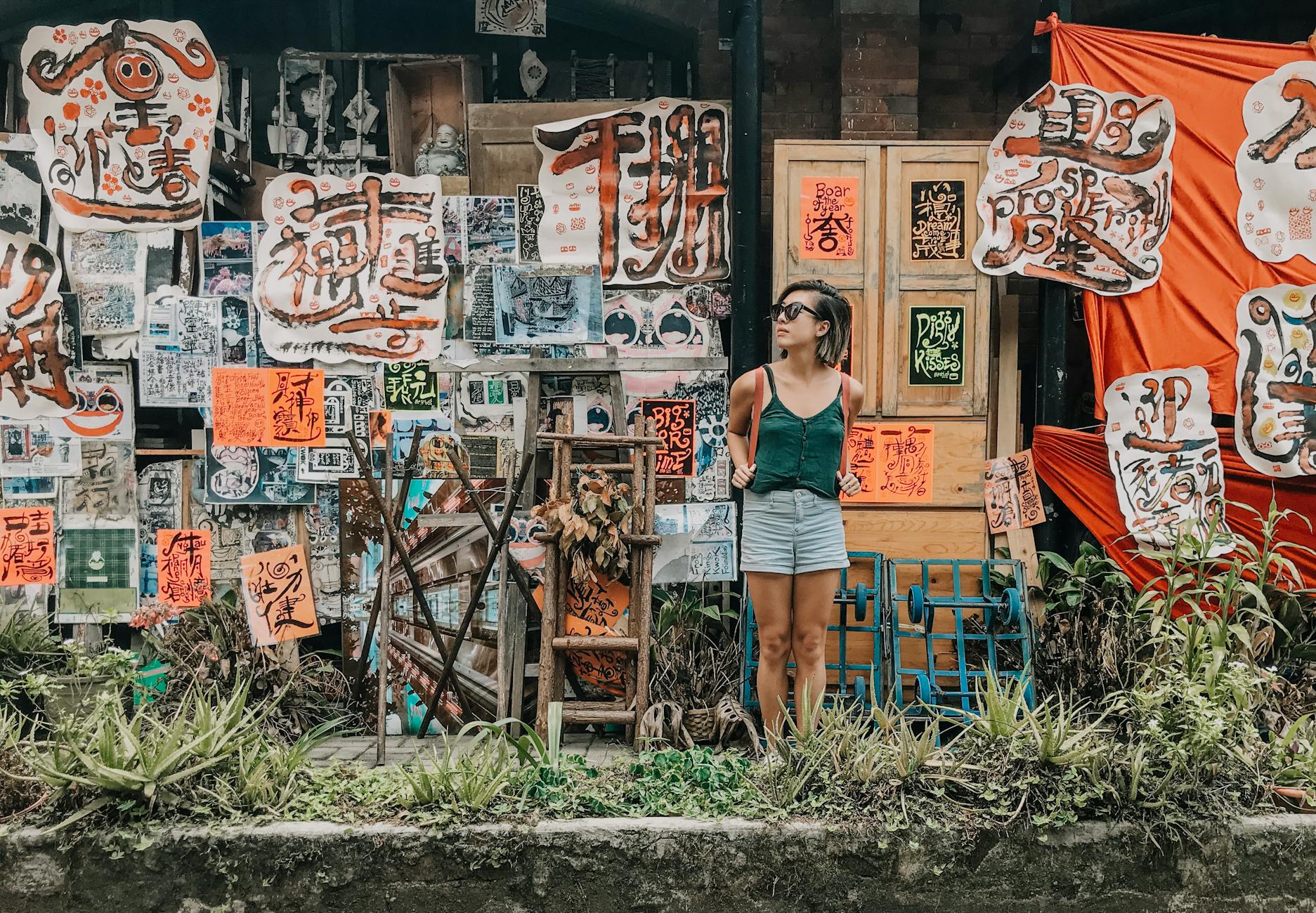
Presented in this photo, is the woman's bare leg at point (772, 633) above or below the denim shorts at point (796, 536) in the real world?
below

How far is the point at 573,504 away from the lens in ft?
16.0

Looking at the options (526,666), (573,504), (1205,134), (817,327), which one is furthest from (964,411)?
(526,666)

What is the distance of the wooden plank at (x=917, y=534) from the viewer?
17.9ft

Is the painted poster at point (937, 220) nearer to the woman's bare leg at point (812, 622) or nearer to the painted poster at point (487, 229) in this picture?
the woman's bare leg at point (812, 622)

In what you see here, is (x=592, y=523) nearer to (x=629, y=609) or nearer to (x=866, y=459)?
(x=629, y=609)

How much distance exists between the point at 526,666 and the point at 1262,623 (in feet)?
12.5

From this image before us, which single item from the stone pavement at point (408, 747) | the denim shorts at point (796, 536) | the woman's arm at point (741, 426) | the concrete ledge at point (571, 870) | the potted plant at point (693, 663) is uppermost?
the woman's arm at point (741, 426)

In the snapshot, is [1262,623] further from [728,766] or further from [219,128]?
[219,128]

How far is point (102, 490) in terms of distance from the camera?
570 centimetres

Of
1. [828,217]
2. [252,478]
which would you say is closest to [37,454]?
[252,478]

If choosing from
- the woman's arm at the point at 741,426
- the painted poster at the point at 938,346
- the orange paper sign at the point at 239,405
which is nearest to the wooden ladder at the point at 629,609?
the woman's arm at the point at 741,426

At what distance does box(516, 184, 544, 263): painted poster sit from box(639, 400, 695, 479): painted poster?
1123mm

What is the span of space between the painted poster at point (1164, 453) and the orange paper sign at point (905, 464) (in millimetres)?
953

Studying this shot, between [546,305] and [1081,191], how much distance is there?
3.01 m
